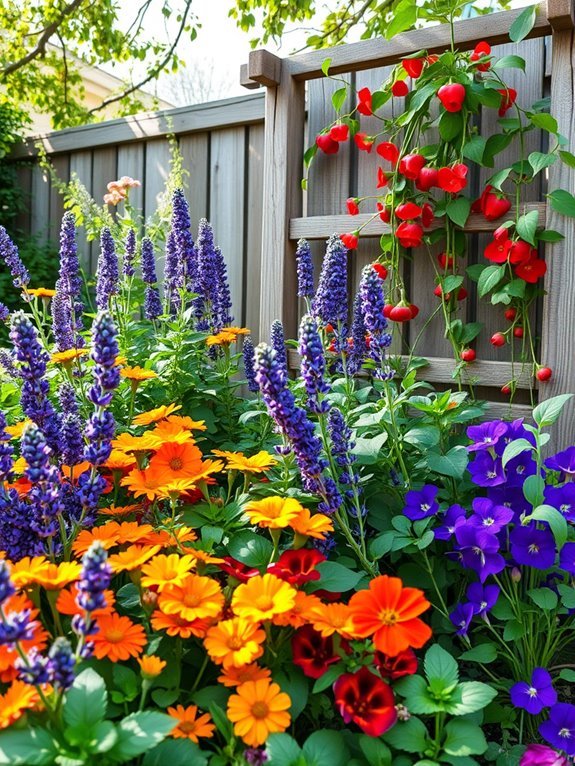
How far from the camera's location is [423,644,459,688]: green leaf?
3.80 feet

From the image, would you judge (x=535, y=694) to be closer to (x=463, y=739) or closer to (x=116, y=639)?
(x=463, y=739)

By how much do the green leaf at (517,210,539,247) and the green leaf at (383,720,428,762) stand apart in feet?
4.73

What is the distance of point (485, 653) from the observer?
1.42m

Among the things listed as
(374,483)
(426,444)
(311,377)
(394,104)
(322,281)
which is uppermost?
(394,104)

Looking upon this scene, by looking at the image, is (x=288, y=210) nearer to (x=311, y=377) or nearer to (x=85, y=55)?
(x=311, y=377)

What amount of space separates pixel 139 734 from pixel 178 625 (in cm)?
24

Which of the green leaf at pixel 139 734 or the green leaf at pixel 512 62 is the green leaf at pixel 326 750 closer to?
the green leaf at pixel 139 734

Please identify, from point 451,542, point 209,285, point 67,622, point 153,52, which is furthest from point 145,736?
point 153,52

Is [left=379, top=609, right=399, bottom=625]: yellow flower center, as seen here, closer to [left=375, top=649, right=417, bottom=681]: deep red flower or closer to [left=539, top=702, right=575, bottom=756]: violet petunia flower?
[left=375, top=649, right=417, bottom=681]: deep red flower

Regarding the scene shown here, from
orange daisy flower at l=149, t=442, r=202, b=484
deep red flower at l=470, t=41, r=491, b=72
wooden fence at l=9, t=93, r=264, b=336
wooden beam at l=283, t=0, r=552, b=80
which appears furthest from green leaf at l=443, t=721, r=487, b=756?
wooden fence at l=9, t=93, r=264, b=336

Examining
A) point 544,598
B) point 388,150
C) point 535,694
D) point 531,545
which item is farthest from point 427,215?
point 535,694

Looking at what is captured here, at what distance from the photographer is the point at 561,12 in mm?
2064

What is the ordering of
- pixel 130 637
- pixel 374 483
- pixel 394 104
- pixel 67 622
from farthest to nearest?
1. pixel 394 104
2. pixel 374 483
3. pixel 67 622
4. pixel 130 637

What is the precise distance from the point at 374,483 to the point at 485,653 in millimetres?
472
